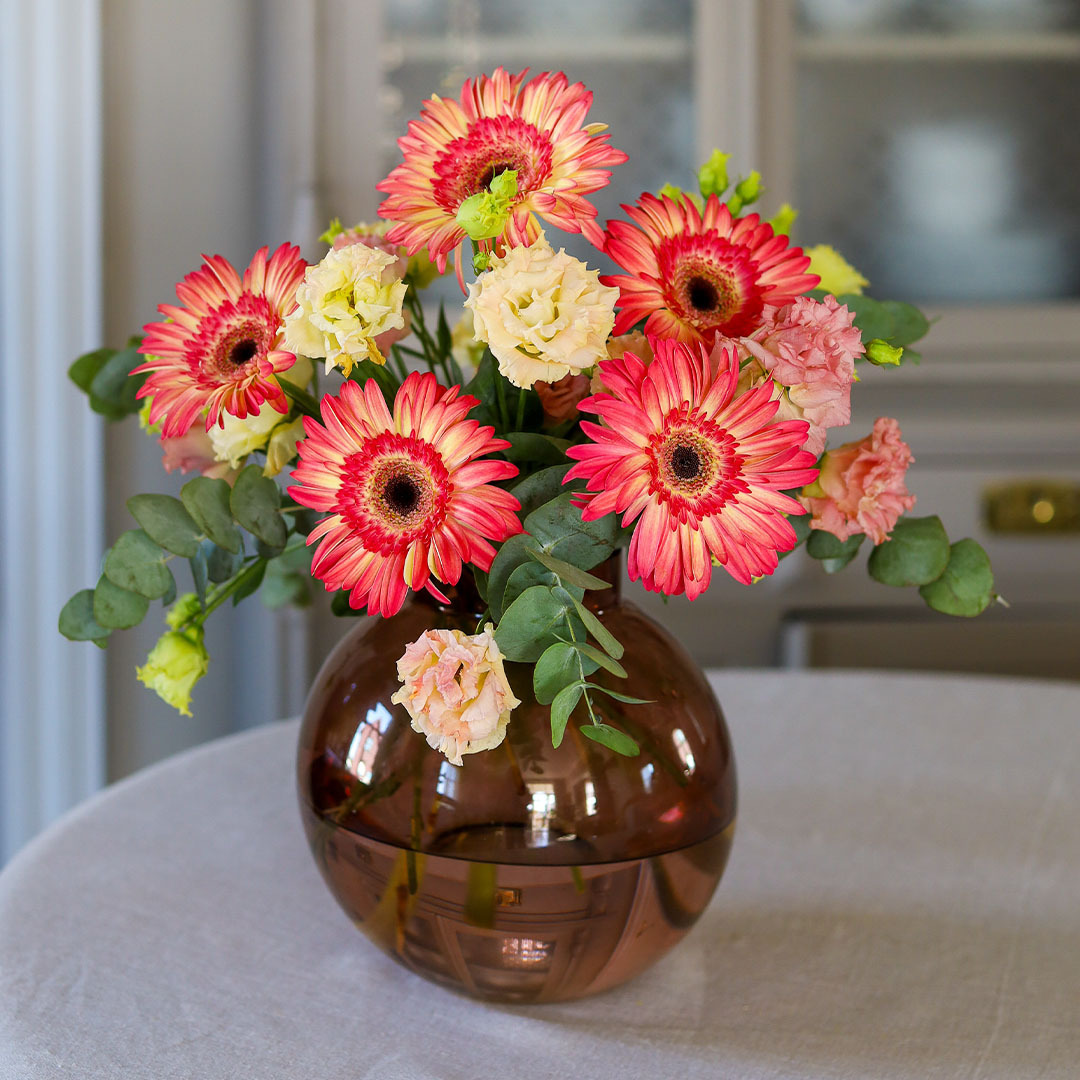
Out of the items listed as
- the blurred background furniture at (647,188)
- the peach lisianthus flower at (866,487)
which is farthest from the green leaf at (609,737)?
the blurred background furniture at (647,188)

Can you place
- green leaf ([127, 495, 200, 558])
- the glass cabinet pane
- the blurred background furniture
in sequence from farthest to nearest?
the glass cabinet pane, the blurred background furniture, green leaf ([127, 495, 200, 558])

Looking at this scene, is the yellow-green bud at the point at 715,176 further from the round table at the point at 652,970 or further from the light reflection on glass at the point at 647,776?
the round table at the point at 652,970

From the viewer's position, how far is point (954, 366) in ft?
4.81

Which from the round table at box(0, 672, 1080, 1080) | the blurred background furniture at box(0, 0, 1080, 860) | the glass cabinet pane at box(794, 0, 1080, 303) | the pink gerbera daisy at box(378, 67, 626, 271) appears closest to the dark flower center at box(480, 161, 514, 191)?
the pink gerbera daisy at box(378, 67, 626, 271)

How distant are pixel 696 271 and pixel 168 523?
22cm

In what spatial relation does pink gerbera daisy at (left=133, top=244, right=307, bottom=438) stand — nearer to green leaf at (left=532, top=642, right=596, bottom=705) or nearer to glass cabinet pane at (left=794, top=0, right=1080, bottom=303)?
green leaf at (left=532, top=642, right=596, bottom=705)

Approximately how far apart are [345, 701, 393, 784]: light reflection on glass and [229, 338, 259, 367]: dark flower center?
14 centimetres

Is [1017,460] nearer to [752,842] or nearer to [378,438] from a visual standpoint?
[752,842]

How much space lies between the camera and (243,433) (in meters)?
0.44

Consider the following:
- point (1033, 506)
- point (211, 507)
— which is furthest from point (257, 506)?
point (1033, 506)

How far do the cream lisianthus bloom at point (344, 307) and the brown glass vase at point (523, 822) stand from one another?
112 millimetres

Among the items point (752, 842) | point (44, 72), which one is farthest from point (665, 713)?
point (44, 72)

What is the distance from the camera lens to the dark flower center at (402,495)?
1.24 feet

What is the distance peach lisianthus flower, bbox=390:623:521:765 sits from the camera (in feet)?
1.27
